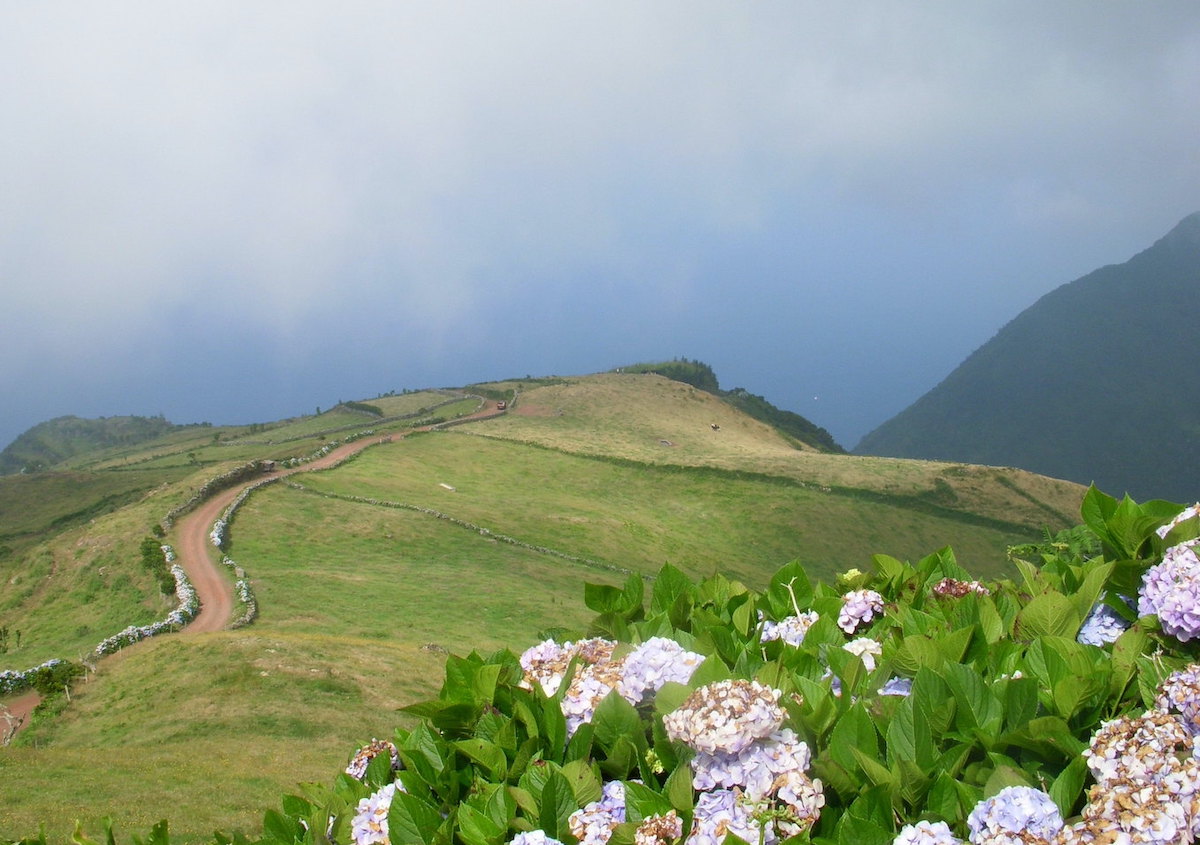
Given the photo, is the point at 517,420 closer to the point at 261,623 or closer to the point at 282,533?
the point at 282,533

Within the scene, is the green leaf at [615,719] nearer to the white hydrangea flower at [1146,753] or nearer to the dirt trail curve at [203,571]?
the white hydrangea flower at [1146,753]

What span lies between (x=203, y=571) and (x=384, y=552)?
7267 millimetres

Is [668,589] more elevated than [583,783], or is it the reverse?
[668,589]

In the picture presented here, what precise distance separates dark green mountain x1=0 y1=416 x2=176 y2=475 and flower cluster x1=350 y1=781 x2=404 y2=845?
17418 centimetres

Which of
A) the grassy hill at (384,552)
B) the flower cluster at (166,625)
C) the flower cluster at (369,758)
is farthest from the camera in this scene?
the flower cluster at (166,625)

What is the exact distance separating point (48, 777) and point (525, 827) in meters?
14.0

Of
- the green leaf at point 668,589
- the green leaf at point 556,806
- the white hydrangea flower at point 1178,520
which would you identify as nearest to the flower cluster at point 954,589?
the white hydrangea flower at point 1178,520

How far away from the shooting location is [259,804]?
12578mm

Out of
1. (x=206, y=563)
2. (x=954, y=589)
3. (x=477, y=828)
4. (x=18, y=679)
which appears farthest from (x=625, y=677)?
(x=206, y=563)

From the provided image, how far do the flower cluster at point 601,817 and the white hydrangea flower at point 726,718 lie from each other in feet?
1.35

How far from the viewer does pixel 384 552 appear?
112 feet

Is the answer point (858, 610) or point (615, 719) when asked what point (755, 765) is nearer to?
point (615, 719)

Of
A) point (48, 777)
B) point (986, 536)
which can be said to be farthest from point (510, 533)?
point (986, 536)

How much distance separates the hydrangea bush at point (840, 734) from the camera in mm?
2521
